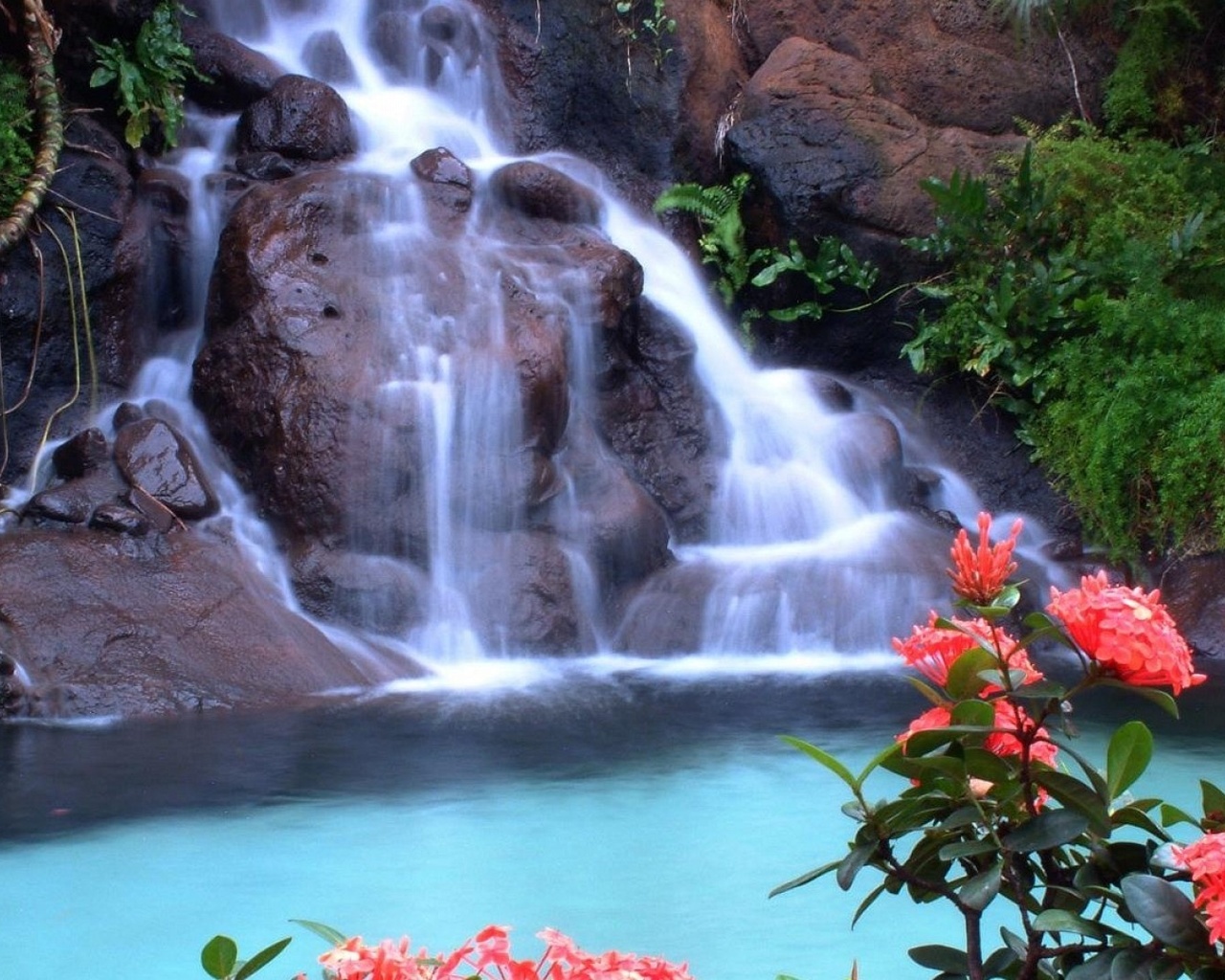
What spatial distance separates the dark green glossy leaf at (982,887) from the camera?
152 cm

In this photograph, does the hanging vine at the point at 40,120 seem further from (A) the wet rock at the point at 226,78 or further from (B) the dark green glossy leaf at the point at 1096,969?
(B) the dark green glossy leaf at the point at 1096,969

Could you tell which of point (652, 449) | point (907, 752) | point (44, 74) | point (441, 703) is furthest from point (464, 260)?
point (907, 752)

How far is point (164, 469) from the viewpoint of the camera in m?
7.76

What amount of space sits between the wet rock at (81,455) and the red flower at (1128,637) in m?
7.21

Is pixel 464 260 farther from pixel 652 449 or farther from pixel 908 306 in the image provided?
pixel 908 306

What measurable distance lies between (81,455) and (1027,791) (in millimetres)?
7215

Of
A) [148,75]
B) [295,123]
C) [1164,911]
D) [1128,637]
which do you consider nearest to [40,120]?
[148,75]

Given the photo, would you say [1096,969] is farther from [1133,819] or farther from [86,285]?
[86,285]

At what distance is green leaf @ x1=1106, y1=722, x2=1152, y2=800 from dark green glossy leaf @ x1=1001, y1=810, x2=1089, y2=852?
0.24ft

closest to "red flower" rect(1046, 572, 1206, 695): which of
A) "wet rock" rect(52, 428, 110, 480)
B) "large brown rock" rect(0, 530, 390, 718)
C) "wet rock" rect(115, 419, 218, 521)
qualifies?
"large brown rock" rect(0, 530, 390, 718)

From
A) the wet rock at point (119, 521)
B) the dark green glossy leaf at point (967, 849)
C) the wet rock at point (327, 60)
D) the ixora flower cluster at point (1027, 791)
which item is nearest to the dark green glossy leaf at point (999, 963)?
the ixora flower cluster at point (1027, 791)

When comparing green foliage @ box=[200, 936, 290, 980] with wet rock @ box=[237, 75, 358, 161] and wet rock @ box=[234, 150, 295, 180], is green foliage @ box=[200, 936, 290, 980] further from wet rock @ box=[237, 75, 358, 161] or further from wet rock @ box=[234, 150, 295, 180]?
wet rock @ box=[237, 75, 358, 161]

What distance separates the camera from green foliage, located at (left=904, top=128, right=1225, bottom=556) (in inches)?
350

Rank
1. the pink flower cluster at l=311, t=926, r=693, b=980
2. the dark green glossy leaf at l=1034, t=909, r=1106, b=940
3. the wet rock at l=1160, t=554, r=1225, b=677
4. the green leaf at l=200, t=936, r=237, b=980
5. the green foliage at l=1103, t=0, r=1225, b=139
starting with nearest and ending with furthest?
the pink flower cluster at l=311, t=926, r=693, b=980 < the green leaf at l=200, t=936, r=237, b=980 < the dark green glossy leaf at l=1034, t=909, r=1106, b=940 < the wet rock at l=1160, t=554, r=1225, b=677 < the green foliage at l=1103, t=0, r=1225, b=139
